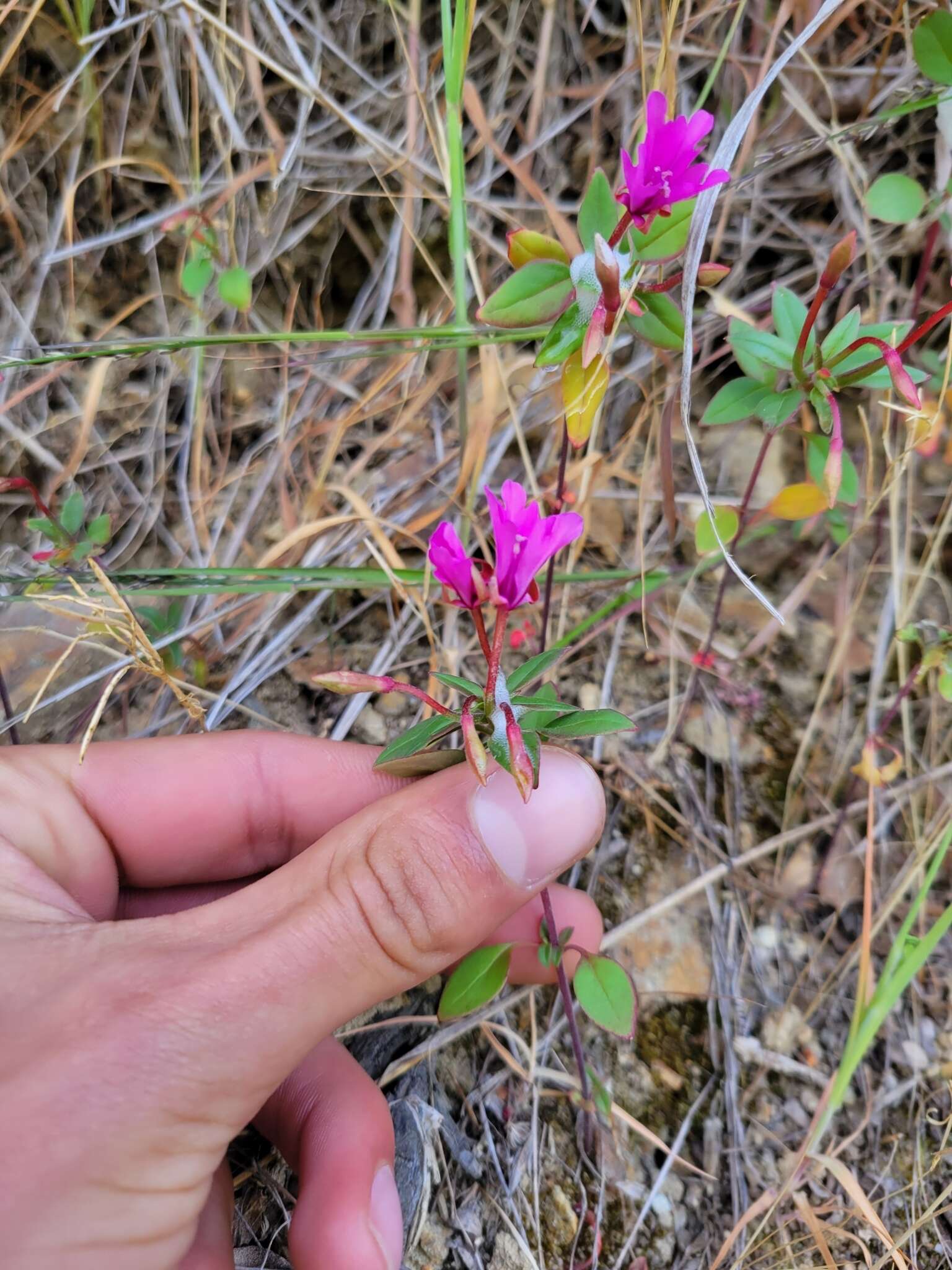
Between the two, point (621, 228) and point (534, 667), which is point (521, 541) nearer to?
point (534, 667)

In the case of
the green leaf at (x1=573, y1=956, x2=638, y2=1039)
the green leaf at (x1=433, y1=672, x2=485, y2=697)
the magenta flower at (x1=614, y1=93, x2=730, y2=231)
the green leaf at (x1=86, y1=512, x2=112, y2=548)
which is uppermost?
the magenta flower at (x1=614, y1=93, x2=730, y2=231)

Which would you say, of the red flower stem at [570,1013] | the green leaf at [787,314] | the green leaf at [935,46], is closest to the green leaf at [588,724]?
the red flower stem at [570,1013]

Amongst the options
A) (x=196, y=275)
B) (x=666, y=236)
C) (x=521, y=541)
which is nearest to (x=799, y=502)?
(x=666, y=236)

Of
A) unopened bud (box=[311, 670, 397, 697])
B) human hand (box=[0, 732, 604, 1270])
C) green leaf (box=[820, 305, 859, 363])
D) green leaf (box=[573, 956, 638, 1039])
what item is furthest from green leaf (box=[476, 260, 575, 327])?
green leaf (box=[573, 956, 638, 1039])

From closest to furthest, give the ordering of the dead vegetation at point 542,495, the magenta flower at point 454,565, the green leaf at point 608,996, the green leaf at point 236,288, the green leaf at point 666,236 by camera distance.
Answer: the magenta flower at point 454,565 → the green leaf at point 666,236 → the green leaf at point 608,996 → the dead vegetation at point 542,495 → the green leaf at point 236,288

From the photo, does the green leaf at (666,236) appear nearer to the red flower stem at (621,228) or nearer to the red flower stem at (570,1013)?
the red flower stem at (621,228)

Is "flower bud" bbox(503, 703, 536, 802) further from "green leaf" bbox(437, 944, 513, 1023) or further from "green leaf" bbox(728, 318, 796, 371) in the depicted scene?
"green leaf" bbox(728, 318, 796, 371)
